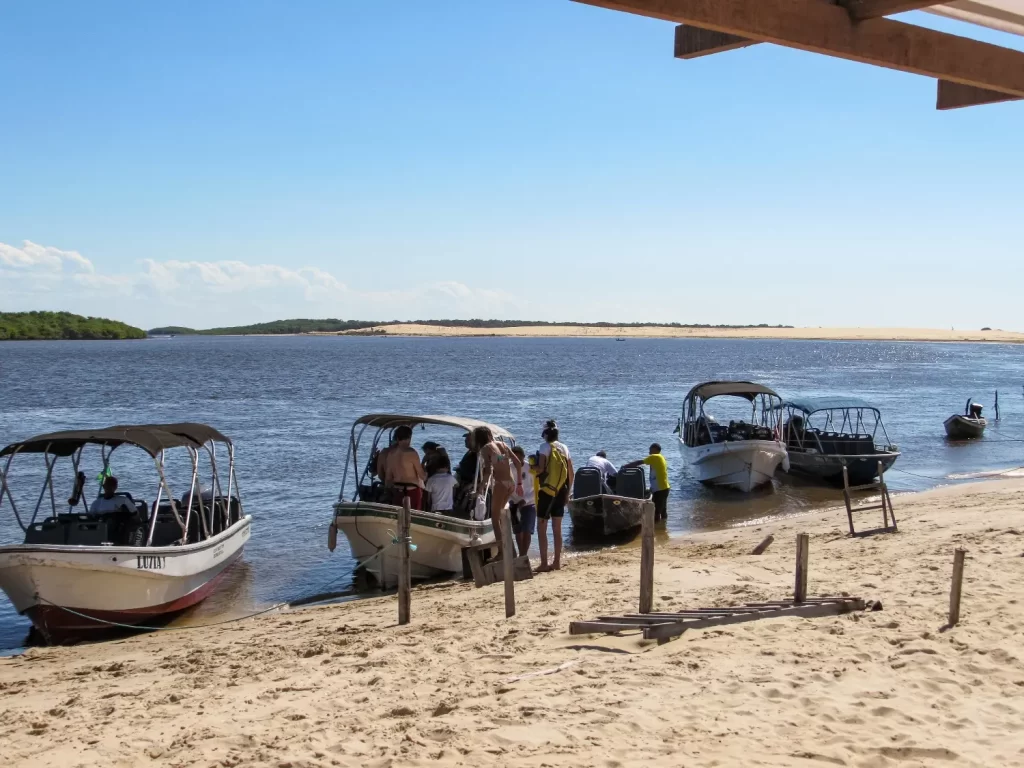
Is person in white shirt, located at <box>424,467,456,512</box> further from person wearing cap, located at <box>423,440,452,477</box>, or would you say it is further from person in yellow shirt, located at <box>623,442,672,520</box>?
person in yellow shirt, located at <box>623,442,672,520</box>

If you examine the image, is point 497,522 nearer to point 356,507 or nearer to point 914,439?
point 356,507

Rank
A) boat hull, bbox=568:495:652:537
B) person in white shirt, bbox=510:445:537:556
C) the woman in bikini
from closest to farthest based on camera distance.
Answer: the woman in bikini < person in white shirt, bbox=510:445:537:556 < boat hull, bbox=568:495:652:537

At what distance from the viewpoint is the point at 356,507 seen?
577 inches

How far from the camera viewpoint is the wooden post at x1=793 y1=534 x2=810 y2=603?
916 centimetres

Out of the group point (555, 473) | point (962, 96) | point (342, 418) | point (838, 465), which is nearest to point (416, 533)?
point (555, 473)

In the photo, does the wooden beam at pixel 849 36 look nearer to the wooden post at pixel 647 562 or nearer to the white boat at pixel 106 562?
the wooden post at pixel 647 562

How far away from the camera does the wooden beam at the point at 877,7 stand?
3834mm

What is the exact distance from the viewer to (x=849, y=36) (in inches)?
160

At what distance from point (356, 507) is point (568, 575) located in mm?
3510

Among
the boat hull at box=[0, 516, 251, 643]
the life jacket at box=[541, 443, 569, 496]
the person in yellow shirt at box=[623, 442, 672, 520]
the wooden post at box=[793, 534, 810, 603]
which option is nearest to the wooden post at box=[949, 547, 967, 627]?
the wooden post at box=[793, 534, 810, 603]

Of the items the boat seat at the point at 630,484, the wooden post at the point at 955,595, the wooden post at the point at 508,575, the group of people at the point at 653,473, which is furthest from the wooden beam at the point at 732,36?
the boat seat at the point at 630,484

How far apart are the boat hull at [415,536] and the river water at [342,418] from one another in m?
1.08

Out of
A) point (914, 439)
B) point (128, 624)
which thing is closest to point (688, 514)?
point (128, 624)

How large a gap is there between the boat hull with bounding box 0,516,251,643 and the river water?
956mm
